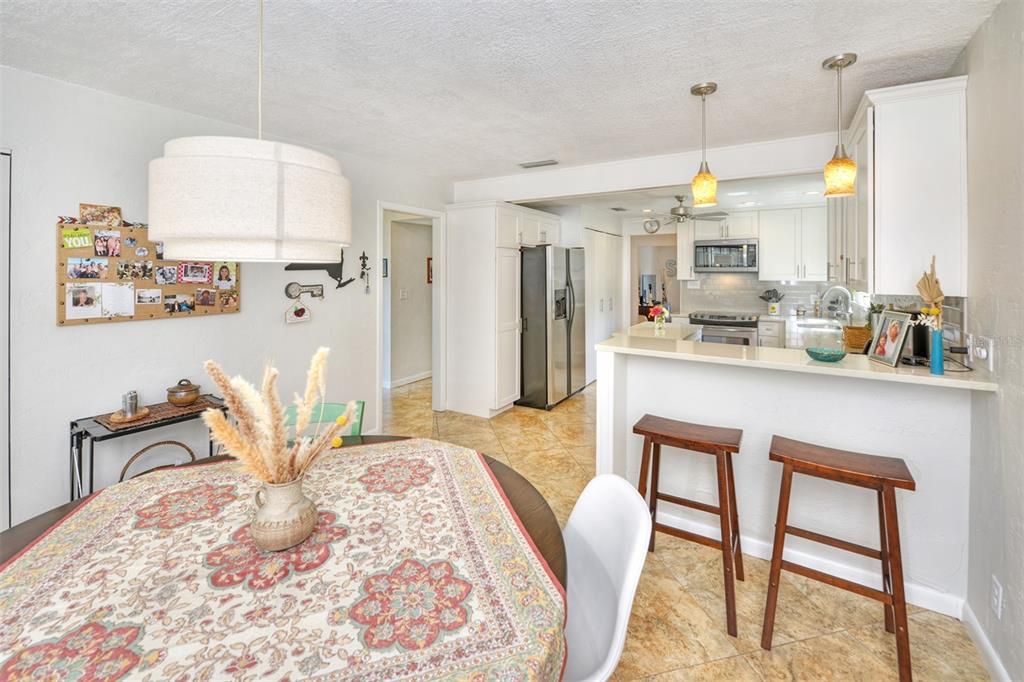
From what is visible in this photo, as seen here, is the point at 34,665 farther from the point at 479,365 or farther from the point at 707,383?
the point at 479,365

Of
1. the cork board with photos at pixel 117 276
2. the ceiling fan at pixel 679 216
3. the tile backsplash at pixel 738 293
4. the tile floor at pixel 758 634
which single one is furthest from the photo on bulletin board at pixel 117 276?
the tile backsplash at pixel 738 293

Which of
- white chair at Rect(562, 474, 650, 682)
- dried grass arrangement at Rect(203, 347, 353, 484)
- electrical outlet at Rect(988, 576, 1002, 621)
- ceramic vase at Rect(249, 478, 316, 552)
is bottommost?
electrical outlet at Rect(988, 576, 1002, 621)

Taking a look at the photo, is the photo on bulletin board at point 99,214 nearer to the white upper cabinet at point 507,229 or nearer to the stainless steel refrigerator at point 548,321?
the white upper cabinet at point 507,229

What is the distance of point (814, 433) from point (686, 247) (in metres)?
4.39

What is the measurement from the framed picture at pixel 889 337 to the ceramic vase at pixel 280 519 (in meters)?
2.35

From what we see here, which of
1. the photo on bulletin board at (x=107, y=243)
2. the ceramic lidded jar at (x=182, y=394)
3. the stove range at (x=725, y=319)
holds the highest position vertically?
the photo on bulletin board at (x=107, y=243)

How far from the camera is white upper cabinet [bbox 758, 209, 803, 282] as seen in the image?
5.58 meters

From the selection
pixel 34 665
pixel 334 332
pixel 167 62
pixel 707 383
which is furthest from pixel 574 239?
pixel 34 665

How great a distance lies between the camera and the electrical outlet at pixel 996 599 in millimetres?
1644

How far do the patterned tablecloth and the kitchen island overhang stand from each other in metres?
1.59

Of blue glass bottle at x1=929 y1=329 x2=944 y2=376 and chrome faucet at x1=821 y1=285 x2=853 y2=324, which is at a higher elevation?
chrome faucet at x1=821 y1=285 x2=853 y2=324

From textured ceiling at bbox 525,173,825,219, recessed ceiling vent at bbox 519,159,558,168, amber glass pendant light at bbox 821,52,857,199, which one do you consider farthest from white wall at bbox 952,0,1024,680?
recessed ceiling vent at bbox 519,159,558,168

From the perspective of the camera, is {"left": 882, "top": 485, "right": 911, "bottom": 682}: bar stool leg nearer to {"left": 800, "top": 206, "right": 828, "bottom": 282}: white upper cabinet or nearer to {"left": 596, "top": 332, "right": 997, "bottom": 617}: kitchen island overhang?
{"left": 596, "top": 332, "right": 997, "bottom": 617}: kitchen island overhang

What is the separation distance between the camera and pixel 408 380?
6.36 m
